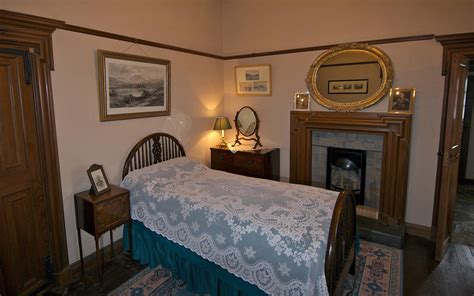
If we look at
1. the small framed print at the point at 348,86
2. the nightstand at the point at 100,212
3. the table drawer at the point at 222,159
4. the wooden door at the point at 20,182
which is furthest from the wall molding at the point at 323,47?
the wooden door at the point at 20,182

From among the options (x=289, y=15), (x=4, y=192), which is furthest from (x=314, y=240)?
(x=289, y=15)

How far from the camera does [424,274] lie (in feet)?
8.70

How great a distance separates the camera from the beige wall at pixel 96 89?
8.11ft

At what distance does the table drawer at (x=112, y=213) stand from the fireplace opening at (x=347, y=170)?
256cm

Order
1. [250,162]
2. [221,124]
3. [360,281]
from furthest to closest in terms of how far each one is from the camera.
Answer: [221,124] < [250,162] < [360,281]

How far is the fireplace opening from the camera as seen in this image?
145 inches

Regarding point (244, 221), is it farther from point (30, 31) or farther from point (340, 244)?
point (30, 31)

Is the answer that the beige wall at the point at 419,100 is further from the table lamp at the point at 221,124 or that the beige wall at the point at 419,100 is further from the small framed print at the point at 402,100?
the table lamp at the point at 221,124

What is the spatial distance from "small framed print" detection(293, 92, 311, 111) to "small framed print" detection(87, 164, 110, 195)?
247 cm

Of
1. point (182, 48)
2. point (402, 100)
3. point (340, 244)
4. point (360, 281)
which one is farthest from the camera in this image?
point (182, 48)

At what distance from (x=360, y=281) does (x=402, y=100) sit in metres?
1.94

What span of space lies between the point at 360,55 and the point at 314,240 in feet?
7.99

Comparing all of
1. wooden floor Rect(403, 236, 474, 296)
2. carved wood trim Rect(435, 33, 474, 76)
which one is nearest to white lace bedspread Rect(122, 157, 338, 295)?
wooden floor Rect(403, 236, 474, 296)

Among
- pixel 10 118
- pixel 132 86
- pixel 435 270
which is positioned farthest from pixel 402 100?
pixel 10 118
